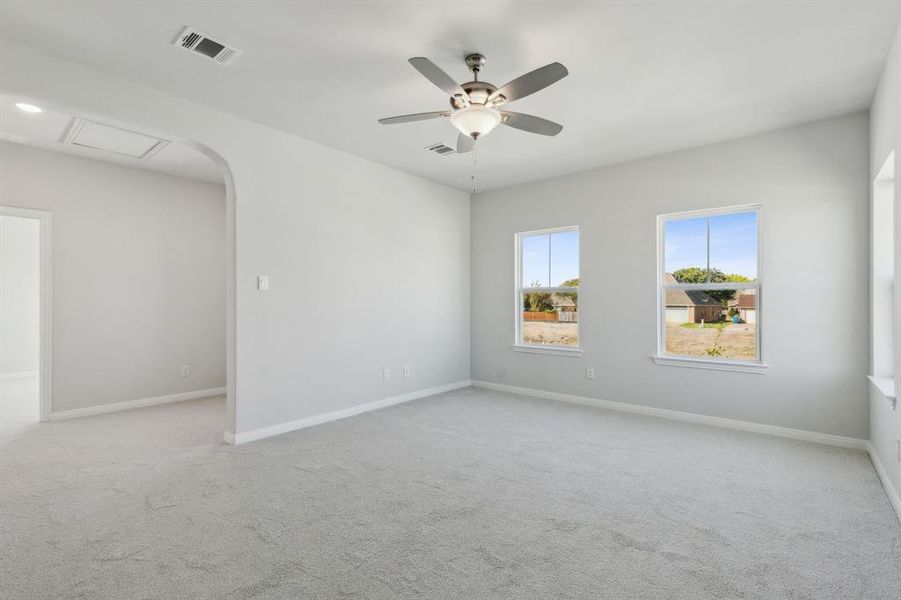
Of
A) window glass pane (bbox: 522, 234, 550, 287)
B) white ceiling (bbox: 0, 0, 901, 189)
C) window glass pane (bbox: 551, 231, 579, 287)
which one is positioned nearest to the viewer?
white ceiling (bbox: 0, 0, 901, 189)

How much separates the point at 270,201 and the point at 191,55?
141cm

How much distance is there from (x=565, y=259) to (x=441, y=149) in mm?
2133

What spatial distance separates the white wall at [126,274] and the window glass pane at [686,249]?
5.56 metres

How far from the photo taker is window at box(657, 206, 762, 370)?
14.3ft

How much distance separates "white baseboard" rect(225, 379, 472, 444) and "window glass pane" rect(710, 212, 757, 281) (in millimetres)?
3451

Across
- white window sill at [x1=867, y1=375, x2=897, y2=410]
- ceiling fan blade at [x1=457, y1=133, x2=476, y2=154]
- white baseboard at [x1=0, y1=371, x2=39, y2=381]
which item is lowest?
white baseboard at [x1=0, y1=371, x2=39, y2=381]

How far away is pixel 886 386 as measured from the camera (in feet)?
10.3

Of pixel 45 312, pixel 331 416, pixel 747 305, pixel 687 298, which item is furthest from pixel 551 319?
pixel 45 312

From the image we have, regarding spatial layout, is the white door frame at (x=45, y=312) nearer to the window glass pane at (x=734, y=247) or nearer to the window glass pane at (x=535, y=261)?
the window glass pane at (x=535, y=261)

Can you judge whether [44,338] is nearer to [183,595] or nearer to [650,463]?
[183,595]

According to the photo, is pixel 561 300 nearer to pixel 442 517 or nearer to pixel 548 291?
pixel 548 291

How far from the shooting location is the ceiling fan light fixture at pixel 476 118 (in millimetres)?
2828

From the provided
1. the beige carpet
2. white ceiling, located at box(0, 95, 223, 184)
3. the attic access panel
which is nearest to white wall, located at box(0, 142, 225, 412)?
white ceiling, located at box(0, 95, 223, 184)

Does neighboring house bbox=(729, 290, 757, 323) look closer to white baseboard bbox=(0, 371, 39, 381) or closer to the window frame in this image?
the window frame
